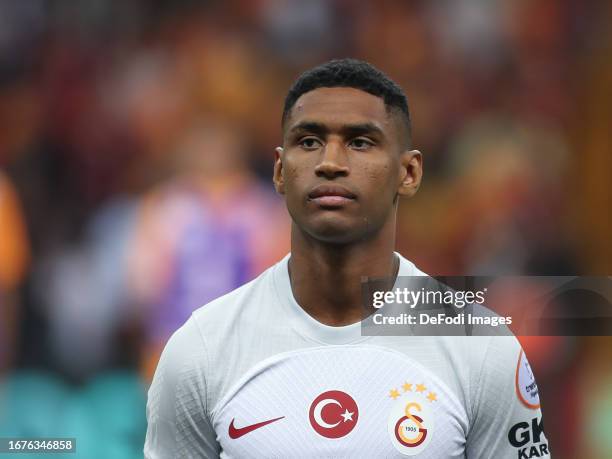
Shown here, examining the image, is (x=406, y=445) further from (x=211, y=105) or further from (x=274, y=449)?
(x=211, y=105)

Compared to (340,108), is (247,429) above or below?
below

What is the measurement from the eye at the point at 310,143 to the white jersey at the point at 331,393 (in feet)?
1.88

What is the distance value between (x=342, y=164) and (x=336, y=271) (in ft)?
1.31

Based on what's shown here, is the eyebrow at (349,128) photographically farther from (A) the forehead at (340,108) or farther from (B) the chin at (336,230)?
(B) the chin at (336,230)

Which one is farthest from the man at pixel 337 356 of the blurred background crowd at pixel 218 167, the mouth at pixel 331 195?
the blurred background crowd at pixel 218 167

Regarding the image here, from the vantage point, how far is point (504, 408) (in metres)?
3.47

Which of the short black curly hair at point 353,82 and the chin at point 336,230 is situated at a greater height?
the short black curly hair at point 353,82

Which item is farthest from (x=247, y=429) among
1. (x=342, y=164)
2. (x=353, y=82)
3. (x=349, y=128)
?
(x=353, y=82)

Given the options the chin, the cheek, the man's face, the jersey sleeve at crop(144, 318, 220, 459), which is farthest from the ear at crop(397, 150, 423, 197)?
the jersey sleeve at crop(144, 318, 220, 459)

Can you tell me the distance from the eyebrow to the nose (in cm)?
9

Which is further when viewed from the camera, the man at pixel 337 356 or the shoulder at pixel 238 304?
the shoulder at pixel 238 304

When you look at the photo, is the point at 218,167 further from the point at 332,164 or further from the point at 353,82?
the point at 332,164

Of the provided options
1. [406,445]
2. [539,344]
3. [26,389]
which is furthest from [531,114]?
[406,445]

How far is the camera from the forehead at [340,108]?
3453 millimetres
